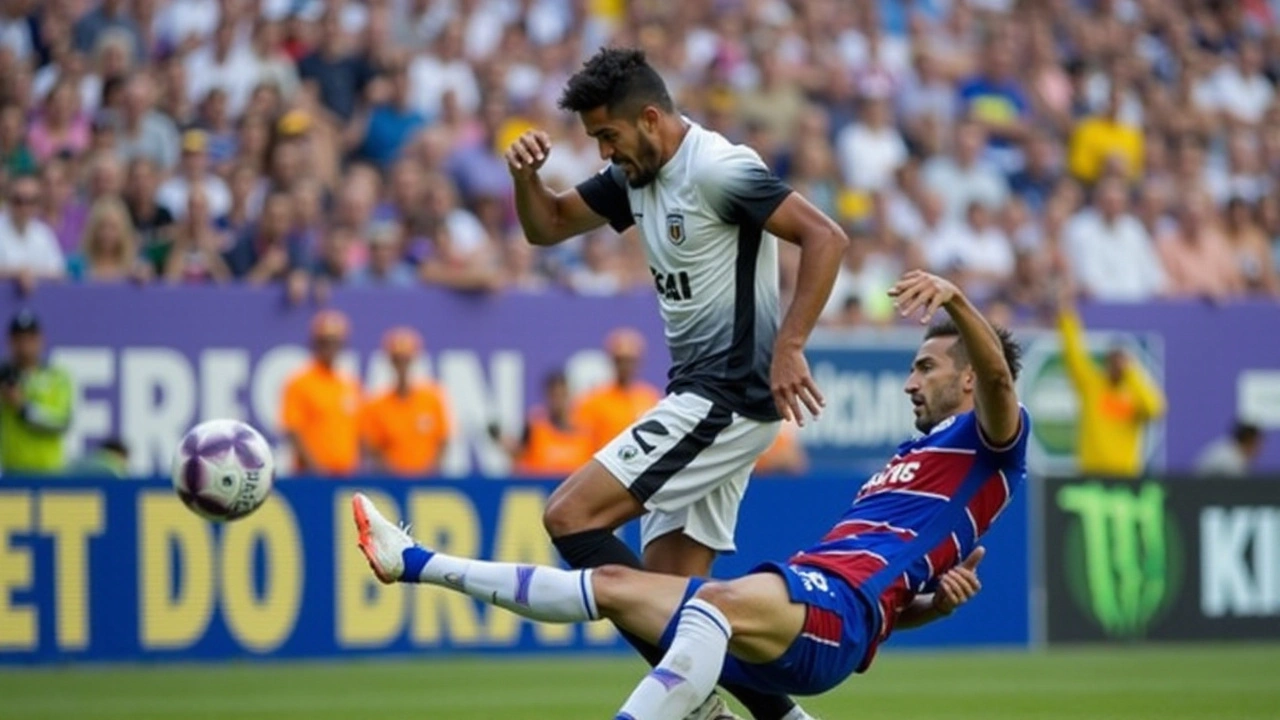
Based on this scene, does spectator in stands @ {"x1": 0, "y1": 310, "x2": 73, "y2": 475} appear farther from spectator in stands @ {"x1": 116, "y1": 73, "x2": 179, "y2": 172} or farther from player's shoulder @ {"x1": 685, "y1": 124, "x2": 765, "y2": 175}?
player's shoulder @ {"x1": 685, "y1": 124, "x2": 765, "y2": 175}

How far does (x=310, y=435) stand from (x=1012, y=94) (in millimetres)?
9230

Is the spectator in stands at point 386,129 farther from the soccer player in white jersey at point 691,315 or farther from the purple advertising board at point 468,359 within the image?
the soccer player in white jersey at point 691,315

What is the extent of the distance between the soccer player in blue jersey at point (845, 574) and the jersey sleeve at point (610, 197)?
4.91 feet

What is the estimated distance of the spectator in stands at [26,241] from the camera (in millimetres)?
16312

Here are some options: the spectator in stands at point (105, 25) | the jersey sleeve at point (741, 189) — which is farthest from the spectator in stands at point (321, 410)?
the jersey sleeve at point (741, 189)

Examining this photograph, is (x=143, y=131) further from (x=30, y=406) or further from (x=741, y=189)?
(x=741, y=189)

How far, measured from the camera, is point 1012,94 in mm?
23031

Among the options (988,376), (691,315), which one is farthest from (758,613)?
(691,315)

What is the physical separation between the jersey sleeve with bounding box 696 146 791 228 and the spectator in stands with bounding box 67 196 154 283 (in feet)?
28.3

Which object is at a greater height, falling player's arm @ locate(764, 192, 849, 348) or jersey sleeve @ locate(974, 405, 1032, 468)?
falling player's arm @ locate(764, 192, 849, 348)

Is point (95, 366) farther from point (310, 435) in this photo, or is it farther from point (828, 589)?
point (828, 589)

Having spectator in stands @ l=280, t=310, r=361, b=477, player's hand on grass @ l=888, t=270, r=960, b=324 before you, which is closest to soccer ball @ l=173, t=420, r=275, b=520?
player's hand on grass @ l=888, t=270, r=960, b=324

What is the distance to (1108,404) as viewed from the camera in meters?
19.6

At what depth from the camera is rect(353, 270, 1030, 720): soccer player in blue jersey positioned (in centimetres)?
764
